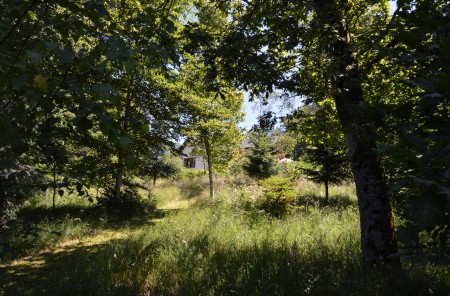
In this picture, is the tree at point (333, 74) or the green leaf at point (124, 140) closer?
the green leaf at point (124, 140)

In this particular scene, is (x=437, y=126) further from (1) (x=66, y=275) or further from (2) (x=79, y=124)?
(1) (x=66, y=275)

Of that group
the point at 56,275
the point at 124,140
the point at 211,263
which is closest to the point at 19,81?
the point at 124,140

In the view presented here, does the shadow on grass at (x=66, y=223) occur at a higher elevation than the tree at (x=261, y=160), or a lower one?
lower

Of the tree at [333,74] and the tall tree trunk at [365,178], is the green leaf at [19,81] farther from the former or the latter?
the tall tree trunk at [365,178]

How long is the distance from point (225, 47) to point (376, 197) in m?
3.05

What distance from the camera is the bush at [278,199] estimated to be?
34.9ft

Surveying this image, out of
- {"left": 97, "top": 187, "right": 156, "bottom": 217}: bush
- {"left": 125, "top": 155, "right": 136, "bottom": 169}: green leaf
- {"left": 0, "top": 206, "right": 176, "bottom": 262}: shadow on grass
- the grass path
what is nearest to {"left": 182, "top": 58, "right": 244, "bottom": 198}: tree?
{"left": 97, "top": 187, "right": 156, "bottom": 217}: bush

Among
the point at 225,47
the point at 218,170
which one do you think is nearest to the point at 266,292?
the point at 225,47

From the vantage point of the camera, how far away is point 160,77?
1168 centimetres

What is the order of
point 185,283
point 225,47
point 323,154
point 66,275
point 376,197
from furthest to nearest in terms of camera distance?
point 323,154, point 66,275, point 185,283, point 376,197, point 225,47

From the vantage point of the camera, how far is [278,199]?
10.8 meters

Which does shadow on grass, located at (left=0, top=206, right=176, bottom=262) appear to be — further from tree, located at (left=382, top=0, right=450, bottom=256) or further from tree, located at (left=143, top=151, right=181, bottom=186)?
tree, located at (left=143, top=151, right=181, bottom=186)

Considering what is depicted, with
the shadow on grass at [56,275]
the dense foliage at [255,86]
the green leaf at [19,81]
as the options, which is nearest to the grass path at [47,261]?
the shadow on grass at [56,275]

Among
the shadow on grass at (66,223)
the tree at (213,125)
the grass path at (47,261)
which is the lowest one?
the grass path at (47,261)
